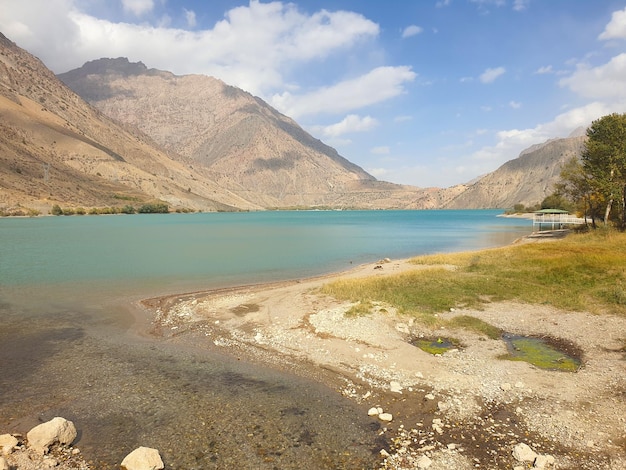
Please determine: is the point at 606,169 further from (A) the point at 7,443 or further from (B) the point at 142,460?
(A) the point at 7,443

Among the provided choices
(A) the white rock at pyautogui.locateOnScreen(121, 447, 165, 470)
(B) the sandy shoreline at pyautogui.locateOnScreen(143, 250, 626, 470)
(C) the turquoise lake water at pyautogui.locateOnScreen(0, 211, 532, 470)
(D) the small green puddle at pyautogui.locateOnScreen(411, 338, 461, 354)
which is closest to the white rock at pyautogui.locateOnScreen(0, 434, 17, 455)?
(C) the turquoise lake water at pyautogui.locateOnScreen(0, 211, 532, 470)

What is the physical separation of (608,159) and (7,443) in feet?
213

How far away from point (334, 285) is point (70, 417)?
20037 millimetres

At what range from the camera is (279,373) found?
15.1 metres

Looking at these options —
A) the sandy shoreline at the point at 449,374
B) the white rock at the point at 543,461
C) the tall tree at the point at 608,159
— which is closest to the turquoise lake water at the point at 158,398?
the sandy shoreline at the point at 449,374

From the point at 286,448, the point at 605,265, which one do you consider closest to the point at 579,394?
the point at 286,448

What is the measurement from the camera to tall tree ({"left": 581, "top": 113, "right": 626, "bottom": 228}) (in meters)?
50.7

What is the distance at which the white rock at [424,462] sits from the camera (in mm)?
9223

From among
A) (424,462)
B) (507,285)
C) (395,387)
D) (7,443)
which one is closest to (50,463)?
(7,443)

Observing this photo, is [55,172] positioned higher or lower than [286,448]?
higher

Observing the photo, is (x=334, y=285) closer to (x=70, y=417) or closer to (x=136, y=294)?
(x=136, y=294)

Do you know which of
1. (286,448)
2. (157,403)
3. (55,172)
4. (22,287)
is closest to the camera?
(286,448)

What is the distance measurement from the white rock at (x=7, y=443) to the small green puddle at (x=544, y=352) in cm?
1665

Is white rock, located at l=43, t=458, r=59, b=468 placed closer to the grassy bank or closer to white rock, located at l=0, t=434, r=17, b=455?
white rock, located at l=0, t=434, r=17, b=455
